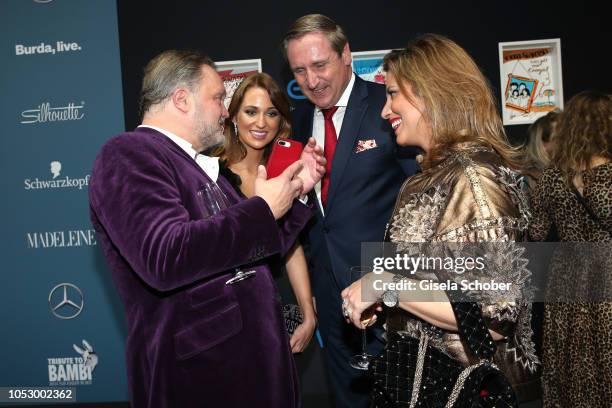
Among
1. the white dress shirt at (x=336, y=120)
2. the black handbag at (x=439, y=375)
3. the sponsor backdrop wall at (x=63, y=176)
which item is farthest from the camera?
the sponsor backdrop wall at (x=63, y=176)

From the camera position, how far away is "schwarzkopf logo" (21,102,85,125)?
14.0 feet

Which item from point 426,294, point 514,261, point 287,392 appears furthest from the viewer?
point 287,392

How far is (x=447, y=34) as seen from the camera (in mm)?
4070

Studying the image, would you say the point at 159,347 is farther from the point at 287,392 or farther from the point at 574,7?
the point at 574,7

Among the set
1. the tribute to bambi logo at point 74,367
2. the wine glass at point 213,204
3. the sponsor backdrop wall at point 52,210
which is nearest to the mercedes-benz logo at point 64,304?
the sponsor backdrop wall at point 52,210

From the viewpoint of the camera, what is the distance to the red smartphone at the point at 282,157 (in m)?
2.40

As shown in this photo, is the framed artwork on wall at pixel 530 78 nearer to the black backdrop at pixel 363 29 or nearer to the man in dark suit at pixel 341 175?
the black backdrop at pixel 363 29

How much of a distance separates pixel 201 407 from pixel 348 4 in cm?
332

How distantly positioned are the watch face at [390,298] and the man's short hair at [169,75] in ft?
2.95

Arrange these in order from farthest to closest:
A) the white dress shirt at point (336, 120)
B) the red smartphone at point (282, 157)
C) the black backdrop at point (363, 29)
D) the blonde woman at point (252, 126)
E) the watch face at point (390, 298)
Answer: the black backdrop at point (363, 29) < the blonde woman at point (252, 126) < the white dress shirt at point (336, 120) < the red smartphone at point (282, 157) < the watch face at point (390, 298)

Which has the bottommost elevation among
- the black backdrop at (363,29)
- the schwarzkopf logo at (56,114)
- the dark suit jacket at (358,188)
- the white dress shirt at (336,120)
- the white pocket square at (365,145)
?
the dark suit jacket at (358,188)

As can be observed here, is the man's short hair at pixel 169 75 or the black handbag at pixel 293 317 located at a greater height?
the man's short hair at pixel 169 75

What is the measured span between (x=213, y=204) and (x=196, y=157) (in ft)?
0.81

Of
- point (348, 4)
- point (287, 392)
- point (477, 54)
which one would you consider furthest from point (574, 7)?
point (287, 392)
